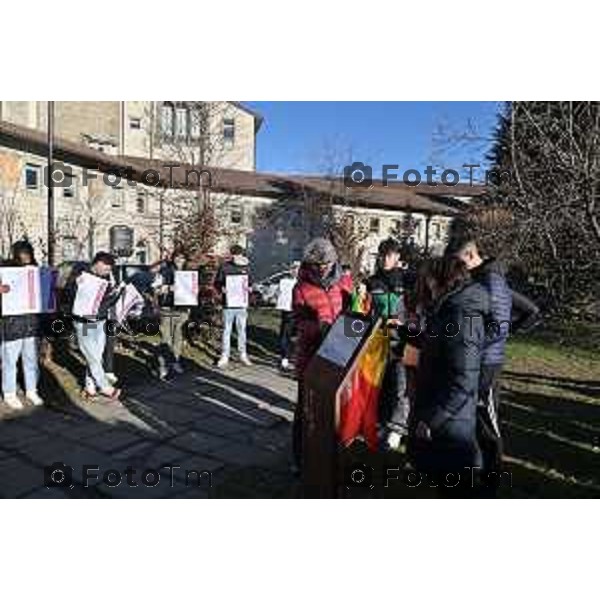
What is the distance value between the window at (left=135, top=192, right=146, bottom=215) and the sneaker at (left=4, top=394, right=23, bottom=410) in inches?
236

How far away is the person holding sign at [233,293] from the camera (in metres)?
6.92

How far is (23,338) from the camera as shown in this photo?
16.8 feet

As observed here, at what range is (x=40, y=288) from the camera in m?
5.25

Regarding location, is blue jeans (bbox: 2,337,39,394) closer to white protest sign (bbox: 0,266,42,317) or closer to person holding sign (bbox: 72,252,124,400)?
white protest sign (bbox: 0,266,42,317)

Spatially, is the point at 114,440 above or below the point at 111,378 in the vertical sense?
below

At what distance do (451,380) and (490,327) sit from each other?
0.42m

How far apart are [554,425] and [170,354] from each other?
396 centimetres

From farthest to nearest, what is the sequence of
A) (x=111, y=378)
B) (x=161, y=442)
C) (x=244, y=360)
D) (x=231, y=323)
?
(x=244, y=360) < (x=231, y=323) < (x=111, y=378) < (x=161, y=442)

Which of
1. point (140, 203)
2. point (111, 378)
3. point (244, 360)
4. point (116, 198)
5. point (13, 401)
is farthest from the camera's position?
point (116, 198)

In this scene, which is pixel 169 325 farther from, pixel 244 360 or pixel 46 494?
pixel 46 494


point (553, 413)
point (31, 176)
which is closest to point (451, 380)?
point (553, 413)

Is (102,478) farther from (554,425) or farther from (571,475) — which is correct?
(554,425)

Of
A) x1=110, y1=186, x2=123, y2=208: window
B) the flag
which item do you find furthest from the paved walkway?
x1=110, y1=186, x2=123, y2=208: window
